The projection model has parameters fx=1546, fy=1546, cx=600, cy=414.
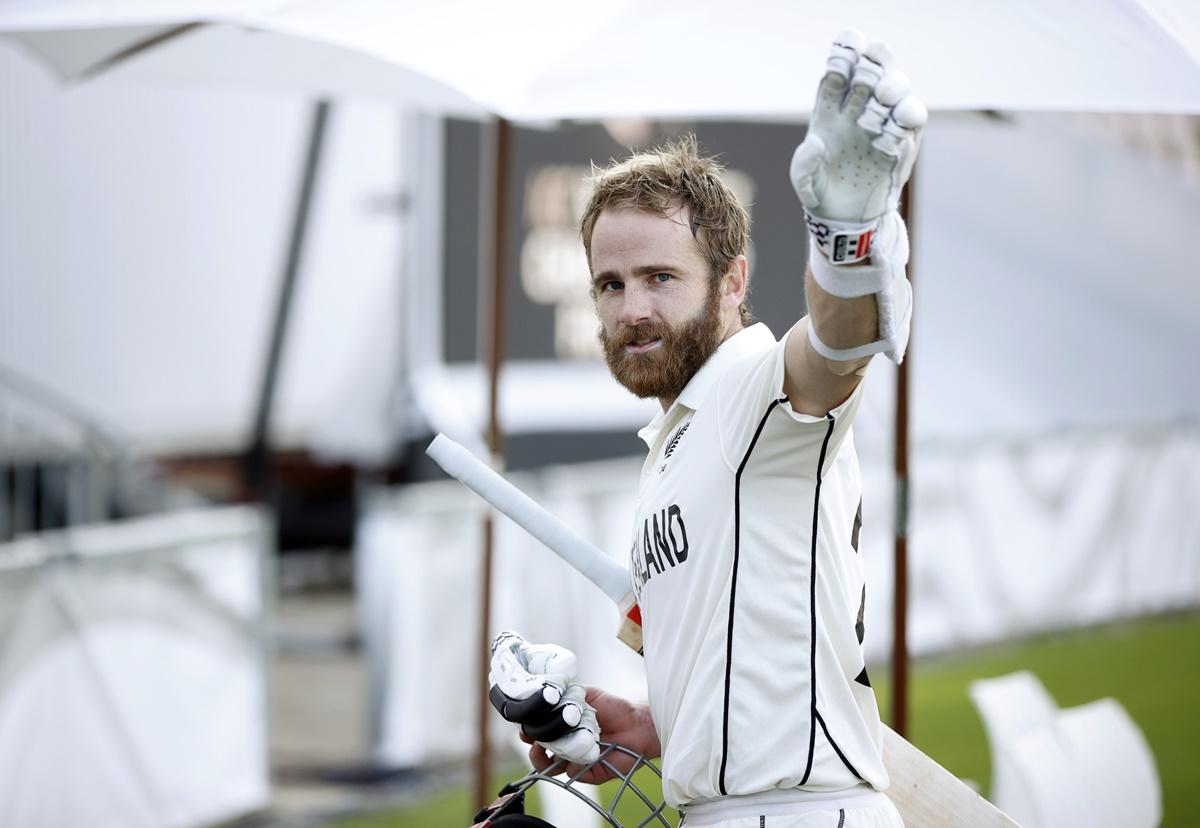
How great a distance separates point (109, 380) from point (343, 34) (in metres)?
8.32

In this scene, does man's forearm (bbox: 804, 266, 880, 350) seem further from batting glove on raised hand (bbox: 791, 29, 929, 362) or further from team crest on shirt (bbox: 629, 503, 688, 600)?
team crest on shirt (bbox: 629, 503, 688, 600)

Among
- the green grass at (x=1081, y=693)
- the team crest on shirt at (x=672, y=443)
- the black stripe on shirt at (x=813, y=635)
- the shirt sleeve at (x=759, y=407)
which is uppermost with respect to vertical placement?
the shirt sleeve at (x=759, y=407)

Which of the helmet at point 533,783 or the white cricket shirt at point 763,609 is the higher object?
the white cricket shirt at point 763,609

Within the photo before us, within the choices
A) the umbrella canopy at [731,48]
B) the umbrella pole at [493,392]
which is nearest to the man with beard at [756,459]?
the umbrella canopy at [731,48]

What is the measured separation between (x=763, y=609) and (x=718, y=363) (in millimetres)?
400

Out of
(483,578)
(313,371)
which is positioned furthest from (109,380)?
(483,578)

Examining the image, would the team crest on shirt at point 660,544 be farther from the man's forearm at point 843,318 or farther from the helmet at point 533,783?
the man's forearm at point 843,318

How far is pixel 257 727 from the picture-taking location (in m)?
5.91

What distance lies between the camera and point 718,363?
7.39ft

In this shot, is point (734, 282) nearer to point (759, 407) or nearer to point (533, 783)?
point (759, 407)

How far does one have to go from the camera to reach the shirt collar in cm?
222

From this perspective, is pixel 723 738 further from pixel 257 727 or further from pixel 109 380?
pixel 109 380

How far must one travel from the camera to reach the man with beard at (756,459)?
1.71 metres

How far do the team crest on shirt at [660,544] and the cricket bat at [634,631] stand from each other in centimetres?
20
